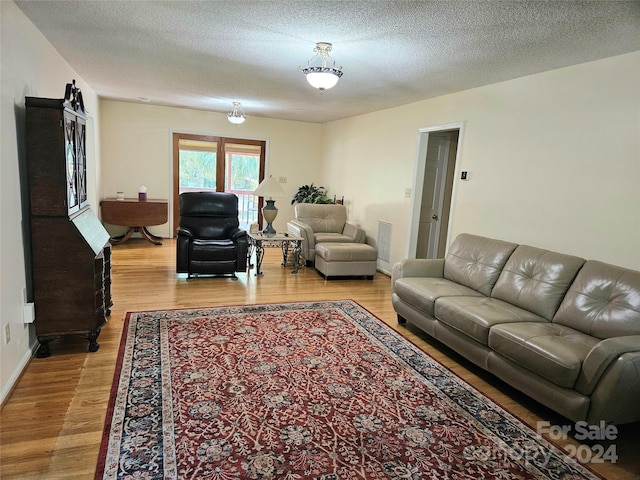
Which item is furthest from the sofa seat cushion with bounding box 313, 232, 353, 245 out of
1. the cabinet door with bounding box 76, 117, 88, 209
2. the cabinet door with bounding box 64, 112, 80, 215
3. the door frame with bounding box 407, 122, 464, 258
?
the cabinet door with bounding box 64, 112, 80, 215

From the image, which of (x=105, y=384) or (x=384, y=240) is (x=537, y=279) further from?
(x=105, y=384)

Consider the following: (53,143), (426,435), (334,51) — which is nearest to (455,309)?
(426,435)

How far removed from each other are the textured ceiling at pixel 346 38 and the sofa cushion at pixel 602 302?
1.52m

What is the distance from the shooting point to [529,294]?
9.80 feet

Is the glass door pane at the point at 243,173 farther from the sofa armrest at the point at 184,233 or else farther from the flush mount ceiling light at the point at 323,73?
the flush mount ceiling light at the point at 323,73

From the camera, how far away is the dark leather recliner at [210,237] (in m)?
4.69

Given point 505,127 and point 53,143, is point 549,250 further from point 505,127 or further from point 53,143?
point 53,143

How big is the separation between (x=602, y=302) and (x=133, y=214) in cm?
622

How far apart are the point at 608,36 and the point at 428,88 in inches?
74.5

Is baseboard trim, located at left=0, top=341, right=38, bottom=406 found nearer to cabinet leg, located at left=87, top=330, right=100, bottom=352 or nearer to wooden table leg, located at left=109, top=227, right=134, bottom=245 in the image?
cabinet leg, located at left=87, top=330, right=100, bottom=352

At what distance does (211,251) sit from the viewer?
15.5 ft

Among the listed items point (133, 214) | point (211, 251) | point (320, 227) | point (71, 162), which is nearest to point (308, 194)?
point (320, 227)

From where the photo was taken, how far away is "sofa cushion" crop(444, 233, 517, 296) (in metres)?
3.39

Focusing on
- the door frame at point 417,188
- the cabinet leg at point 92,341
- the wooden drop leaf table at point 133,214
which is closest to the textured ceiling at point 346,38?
the door frame at point 417,188
